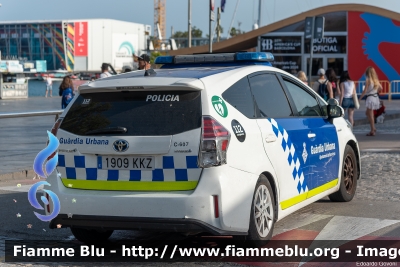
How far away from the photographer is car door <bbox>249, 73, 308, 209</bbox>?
21.4 ft

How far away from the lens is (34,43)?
14538 cm

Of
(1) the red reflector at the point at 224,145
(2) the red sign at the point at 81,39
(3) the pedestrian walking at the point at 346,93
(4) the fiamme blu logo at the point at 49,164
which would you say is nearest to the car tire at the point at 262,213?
(1) the red reflector at the point at 224,145

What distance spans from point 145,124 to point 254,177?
1.04 meters

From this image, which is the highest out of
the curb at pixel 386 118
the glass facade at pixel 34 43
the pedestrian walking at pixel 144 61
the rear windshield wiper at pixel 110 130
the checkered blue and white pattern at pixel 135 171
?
the glass facade at pixel 34 43

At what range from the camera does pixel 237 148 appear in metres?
5.87

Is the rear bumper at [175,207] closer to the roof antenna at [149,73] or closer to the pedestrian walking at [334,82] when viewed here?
the roof antenna at [149,73]

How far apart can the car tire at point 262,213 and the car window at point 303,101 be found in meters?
1.39

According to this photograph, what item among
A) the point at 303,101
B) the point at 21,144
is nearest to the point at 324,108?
the point at 303,101

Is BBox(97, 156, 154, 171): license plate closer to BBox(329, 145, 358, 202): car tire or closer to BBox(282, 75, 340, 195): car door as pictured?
BBox(282, 75, 340, 195): car door

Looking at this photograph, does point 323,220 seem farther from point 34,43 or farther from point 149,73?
point 34,43

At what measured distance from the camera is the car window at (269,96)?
21.8ft

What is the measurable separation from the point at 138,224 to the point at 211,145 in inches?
34.1

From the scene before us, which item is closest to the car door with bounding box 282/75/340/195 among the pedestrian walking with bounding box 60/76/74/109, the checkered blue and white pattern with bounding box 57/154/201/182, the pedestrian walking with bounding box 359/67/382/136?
→ the checkered blue and white pattern with bounding box 57/154/201/182

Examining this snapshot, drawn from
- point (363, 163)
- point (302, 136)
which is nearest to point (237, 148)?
point (302, 136)
